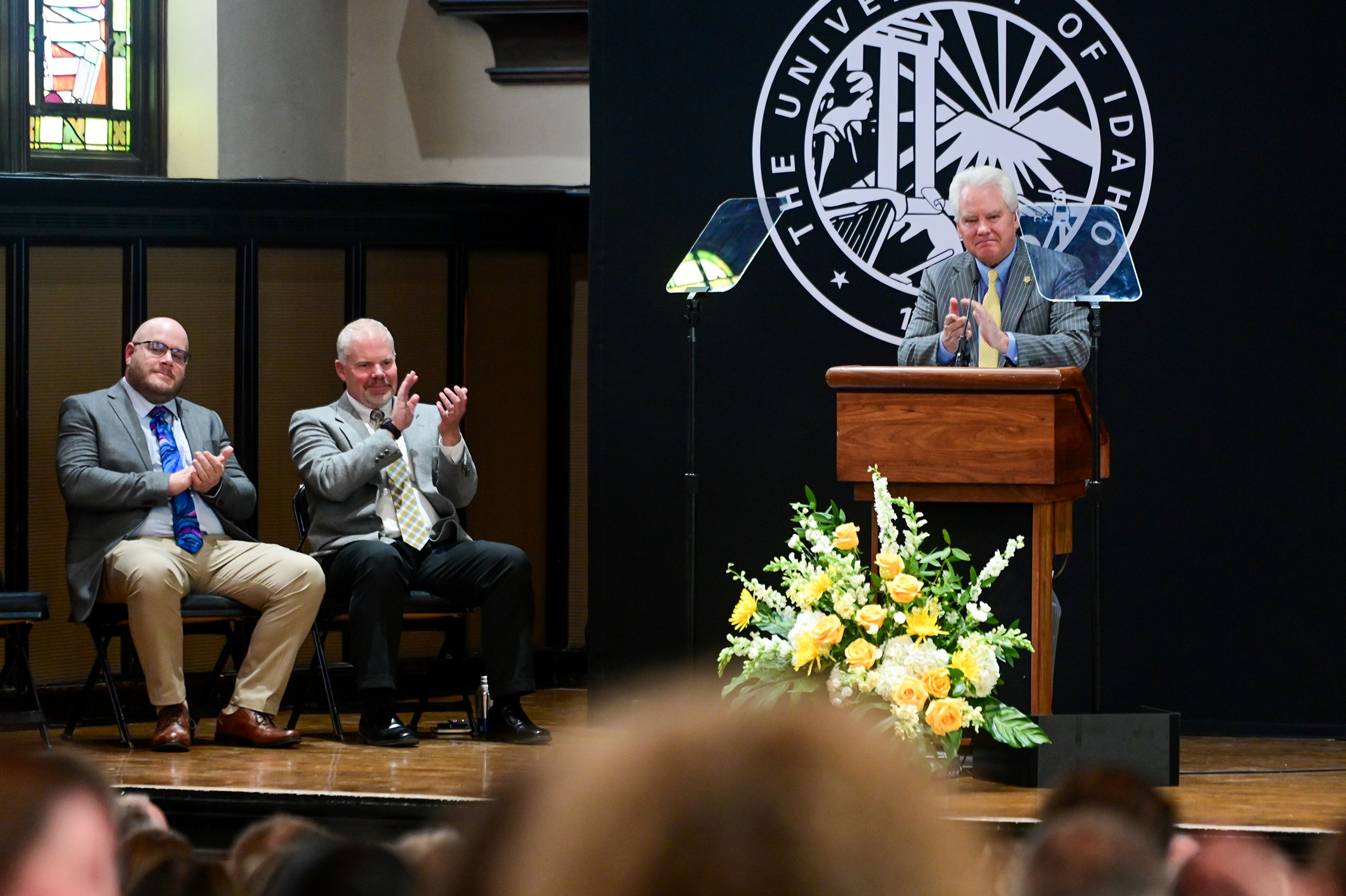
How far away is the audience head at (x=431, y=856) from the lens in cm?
67

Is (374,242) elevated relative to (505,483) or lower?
elevated

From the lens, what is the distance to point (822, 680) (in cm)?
359

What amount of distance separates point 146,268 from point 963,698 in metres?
3.77

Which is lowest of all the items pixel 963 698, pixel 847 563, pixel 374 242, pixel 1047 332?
pixel 963 698

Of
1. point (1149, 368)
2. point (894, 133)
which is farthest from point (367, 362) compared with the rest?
point (1149, 368)

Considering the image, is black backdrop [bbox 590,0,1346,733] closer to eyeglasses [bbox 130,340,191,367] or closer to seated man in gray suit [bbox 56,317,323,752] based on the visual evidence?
seated man in gray suit [bbox 56,317,323,752]

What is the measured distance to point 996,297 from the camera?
4438 mm

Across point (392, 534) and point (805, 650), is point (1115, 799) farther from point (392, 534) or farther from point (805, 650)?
point (392, 534)

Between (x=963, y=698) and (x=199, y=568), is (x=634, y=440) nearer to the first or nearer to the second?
(x=199, y=568)

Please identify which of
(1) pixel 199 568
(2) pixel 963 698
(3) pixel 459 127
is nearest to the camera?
(2) pixel 963 698

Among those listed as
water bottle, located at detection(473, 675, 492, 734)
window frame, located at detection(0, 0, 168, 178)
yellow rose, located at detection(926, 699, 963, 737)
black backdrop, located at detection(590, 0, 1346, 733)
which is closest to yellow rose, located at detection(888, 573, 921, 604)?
yellow rose, located at detection(926, 699, 963, 737)

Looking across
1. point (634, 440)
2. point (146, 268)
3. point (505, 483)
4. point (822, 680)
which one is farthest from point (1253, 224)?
point (146, 268)

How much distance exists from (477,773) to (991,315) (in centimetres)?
188

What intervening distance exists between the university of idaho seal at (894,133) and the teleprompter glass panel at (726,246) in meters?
0.75
